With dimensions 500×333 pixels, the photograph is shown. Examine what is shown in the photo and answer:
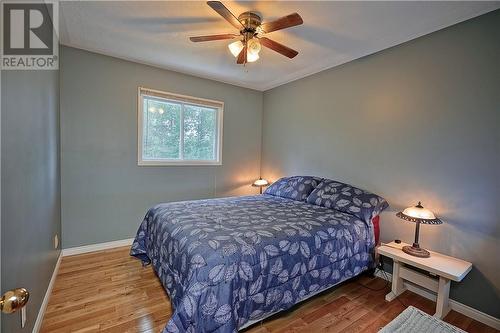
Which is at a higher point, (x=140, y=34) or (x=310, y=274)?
(x=140, y=34)

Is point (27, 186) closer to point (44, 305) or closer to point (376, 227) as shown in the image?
point (44, 305)

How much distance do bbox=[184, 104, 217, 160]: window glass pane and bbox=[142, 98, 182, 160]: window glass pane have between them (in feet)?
0.46

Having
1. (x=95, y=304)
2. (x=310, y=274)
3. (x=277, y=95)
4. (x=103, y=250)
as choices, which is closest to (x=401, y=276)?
(x=310, y=274)

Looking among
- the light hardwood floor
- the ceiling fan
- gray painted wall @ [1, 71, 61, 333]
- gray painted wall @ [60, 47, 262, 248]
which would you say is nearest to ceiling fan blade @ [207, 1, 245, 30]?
the ceiling fan

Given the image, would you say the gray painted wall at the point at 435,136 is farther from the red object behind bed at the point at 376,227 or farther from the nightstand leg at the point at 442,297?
the nightstand leg at the point at 442,297

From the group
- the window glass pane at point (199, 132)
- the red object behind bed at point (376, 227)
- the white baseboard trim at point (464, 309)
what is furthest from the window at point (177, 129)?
the white baseboard trim at point (464, 309)

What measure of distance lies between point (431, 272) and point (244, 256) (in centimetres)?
156

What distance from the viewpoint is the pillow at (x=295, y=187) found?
308cm

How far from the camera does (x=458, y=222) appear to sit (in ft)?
6.78

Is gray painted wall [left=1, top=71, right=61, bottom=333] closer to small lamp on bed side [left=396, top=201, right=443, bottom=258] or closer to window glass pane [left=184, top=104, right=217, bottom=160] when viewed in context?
window glass pane [left=184, top=104, right=217, bottom=160]

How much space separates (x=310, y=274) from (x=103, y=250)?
2630 mm

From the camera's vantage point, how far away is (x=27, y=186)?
141 cm

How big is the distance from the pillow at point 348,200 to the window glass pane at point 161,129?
2.15 m

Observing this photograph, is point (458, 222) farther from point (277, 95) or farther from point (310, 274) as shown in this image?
point (277, 95)
